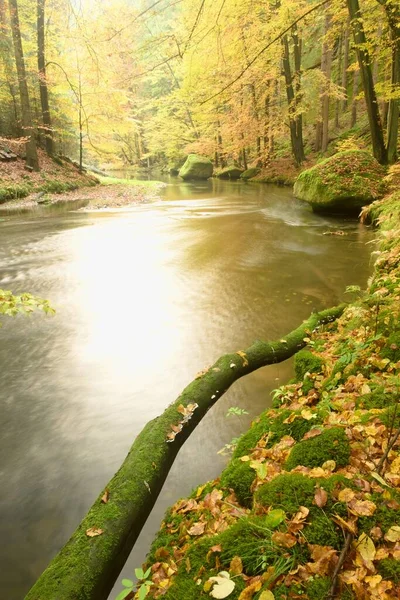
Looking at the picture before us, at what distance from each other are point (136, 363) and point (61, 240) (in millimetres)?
7242

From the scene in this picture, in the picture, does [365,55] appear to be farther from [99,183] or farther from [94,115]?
[99,183]

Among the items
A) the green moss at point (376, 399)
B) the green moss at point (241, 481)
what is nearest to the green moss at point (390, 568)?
the green moss at point (241, 481)

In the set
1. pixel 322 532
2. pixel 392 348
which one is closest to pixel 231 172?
pixel 392 348

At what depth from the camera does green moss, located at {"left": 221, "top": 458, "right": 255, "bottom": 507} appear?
2084 millimetres

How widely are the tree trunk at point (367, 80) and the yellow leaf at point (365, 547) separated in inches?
464

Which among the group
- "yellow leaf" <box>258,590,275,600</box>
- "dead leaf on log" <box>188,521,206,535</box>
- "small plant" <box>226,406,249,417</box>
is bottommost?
"small plant" <box>226,406,249,417</box>

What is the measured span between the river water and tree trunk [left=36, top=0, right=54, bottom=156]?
1148 cm

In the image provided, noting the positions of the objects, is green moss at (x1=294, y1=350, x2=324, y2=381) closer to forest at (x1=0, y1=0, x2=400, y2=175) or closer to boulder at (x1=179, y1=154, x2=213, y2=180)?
forest at (x1=0, y1=0, x2=400, y2=175)

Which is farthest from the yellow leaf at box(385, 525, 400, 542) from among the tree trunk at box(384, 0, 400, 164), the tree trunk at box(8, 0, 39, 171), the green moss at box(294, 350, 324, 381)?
the tree trunk at box(8, 0, 39, 171)

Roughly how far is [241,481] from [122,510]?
0.73 meters

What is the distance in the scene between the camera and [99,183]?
2395 centimetres

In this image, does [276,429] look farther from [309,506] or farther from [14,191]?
[14,191]

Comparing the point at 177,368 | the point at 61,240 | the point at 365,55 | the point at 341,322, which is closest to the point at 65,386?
the point at 177,368

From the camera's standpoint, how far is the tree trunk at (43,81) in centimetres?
1772
